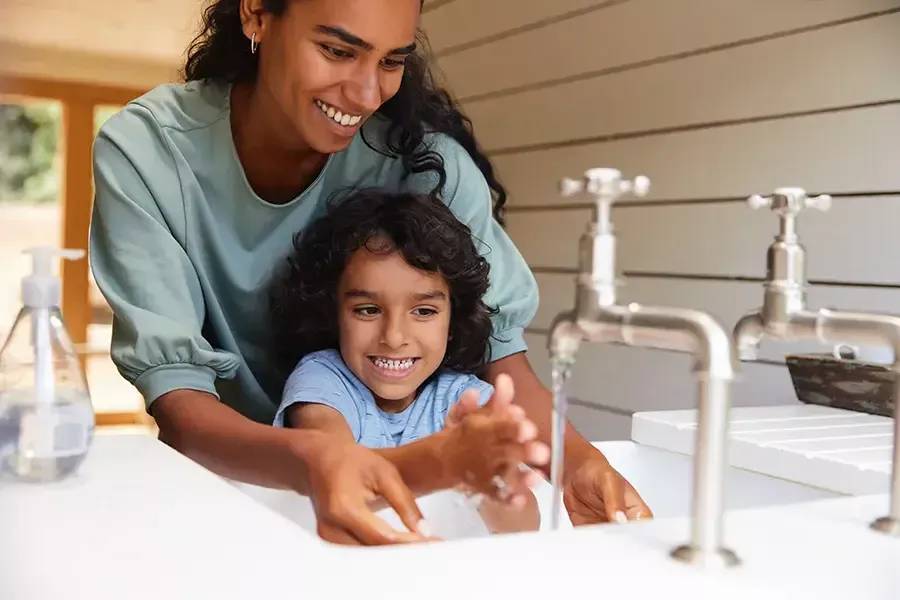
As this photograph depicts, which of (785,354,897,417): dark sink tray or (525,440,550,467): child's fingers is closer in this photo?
(525,440,550,467): child's fingers

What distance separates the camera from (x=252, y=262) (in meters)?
1.29

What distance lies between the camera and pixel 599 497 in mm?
971

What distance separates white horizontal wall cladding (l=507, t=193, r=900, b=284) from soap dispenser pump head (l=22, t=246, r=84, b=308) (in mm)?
663

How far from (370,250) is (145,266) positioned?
304 mm

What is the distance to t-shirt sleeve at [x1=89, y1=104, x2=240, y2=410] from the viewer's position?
1067 millimetres

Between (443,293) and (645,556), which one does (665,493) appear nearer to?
(443,293)

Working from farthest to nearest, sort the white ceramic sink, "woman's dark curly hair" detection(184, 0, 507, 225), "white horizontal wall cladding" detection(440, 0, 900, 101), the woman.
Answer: "white horizontal wall cladding" detection(440, 0, 900, 101) → "woman's dark curly hair" detection(184, 0, 507, 225) → the woman → the white ceramic sink

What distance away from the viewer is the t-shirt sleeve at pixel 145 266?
42.0 inches

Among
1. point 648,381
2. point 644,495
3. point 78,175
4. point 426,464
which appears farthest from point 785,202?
point 78,175

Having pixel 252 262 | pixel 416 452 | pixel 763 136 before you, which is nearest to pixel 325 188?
pixel 252 262

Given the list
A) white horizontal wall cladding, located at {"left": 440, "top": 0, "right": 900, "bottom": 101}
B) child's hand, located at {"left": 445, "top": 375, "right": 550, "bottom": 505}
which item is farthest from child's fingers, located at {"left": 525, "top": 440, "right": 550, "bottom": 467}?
white horizontal wall cladding, located at {"left": 440, "top": 0, "right": 900, "bottom": 101}

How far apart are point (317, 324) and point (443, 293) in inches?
7.1

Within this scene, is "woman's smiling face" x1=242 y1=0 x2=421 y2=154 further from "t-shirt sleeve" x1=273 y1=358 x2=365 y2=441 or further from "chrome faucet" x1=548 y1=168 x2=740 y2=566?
"chrome faucet" x1=548 y1=168 x2=740 y2=566

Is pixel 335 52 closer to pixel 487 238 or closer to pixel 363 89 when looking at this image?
pixel 363 89
